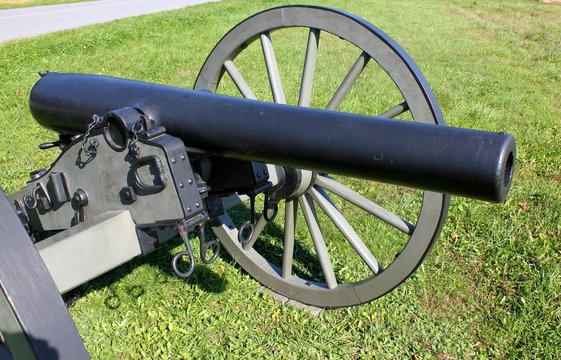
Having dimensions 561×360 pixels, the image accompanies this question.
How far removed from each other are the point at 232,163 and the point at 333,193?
681 millimetres

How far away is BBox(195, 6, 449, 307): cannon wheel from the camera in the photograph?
2320mm

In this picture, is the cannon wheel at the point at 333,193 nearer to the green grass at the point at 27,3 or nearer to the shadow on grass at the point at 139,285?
the shadow on grass at the point at 139,285

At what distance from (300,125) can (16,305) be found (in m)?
0.92

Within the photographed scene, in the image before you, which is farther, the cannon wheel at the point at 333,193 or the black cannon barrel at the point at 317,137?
the cannon wheel at the point at 333,193

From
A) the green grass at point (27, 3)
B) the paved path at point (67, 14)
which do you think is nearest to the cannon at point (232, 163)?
the paved path at point (67, 14)

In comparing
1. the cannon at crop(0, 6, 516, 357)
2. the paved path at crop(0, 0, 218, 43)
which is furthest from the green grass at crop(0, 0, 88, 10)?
the cannon at crop(0, 6, 516, 357)

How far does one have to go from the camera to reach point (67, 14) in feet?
43.3

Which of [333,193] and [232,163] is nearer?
[232,163]

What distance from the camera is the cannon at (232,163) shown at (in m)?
1.52

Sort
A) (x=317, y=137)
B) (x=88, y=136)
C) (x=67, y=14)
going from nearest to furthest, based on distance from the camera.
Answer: (x=317, y=137), (x=88, y=136), (x=67, y=14)

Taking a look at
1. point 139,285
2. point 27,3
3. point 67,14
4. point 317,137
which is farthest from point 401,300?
point 27,3

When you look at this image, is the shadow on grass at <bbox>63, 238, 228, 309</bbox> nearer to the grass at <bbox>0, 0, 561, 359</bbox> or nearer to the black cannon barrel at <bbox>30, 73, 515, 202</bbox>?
the grass at <bbox>0, 0, 561, 359</bbox>

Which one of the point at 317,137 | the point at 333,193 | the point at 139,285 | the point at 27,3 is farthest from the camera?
the point at 27,3

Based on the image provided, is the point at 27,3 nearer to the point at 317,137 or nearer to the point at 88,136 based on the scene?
the point at 88,136
